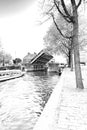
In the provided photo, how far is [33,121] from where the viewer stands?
3.91 metres

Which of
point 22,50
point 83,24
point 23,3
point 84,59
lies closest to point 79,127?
point 23,3

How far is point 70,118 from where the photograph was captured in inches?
108

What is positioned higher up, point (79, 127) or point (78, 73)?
point (78, 73)

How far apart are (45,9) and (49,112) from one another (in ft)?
19.1

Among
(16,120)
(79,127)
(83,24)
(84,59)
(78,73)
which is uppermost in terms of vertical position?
(83,24)

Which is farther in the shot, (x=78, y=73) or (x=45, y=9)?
(x=45, y=9)

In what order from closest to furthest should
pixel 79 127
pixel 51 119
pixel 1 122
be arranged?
pixel 79 127 → pixel 51 119 → pixel 1 122

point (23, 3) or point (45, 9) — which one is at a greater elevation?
point (23, 3)

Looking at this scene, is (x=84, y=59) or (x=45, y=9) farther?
(x=84, y=59)

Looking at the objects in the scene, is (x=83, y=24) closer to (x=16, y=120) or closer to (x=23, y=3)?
(x=23, y=3)

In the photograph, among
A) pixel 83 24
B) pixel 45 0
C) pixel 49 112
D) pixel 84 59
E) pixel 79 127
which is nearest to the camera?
pixel 79 127

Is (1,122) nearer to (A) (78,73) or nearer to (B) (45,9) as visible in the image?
(A) (78,73)

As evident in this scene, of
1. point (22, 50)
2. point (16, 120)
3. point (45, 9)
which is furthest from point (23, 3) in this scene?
point (22, 50)

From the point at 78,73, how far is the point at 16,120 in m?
3.48
